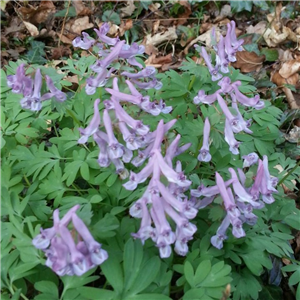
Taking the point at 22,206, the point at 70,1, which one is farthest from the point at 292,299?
the point at 70,1

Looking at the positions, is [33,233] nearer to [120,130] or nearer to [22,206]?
[22,206]

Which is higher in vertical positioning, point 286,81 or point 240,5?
point 240,5

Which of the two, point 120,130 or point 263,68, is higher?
point 120,130

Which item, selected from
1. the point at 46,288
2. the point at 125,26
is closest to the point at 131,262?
the point at 46,288

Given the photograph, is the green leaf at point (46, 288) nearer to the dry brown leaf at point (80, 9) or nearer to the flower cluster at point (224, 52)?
the flower cluster at point (224, 52)

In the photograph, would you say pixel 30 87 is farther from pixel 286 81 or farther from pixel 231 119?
pixel 286 81

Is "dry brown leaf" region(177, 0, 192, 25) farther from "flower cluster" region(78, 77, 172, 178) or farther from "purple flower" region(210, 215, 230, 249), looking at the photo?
"purple flower" region(210, 215, 230, 249)

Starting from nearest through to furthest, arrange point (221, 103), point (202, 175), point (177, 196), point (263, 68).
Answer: point (177, 196), point (221, 103), point (202, 175), point (263, 68)
